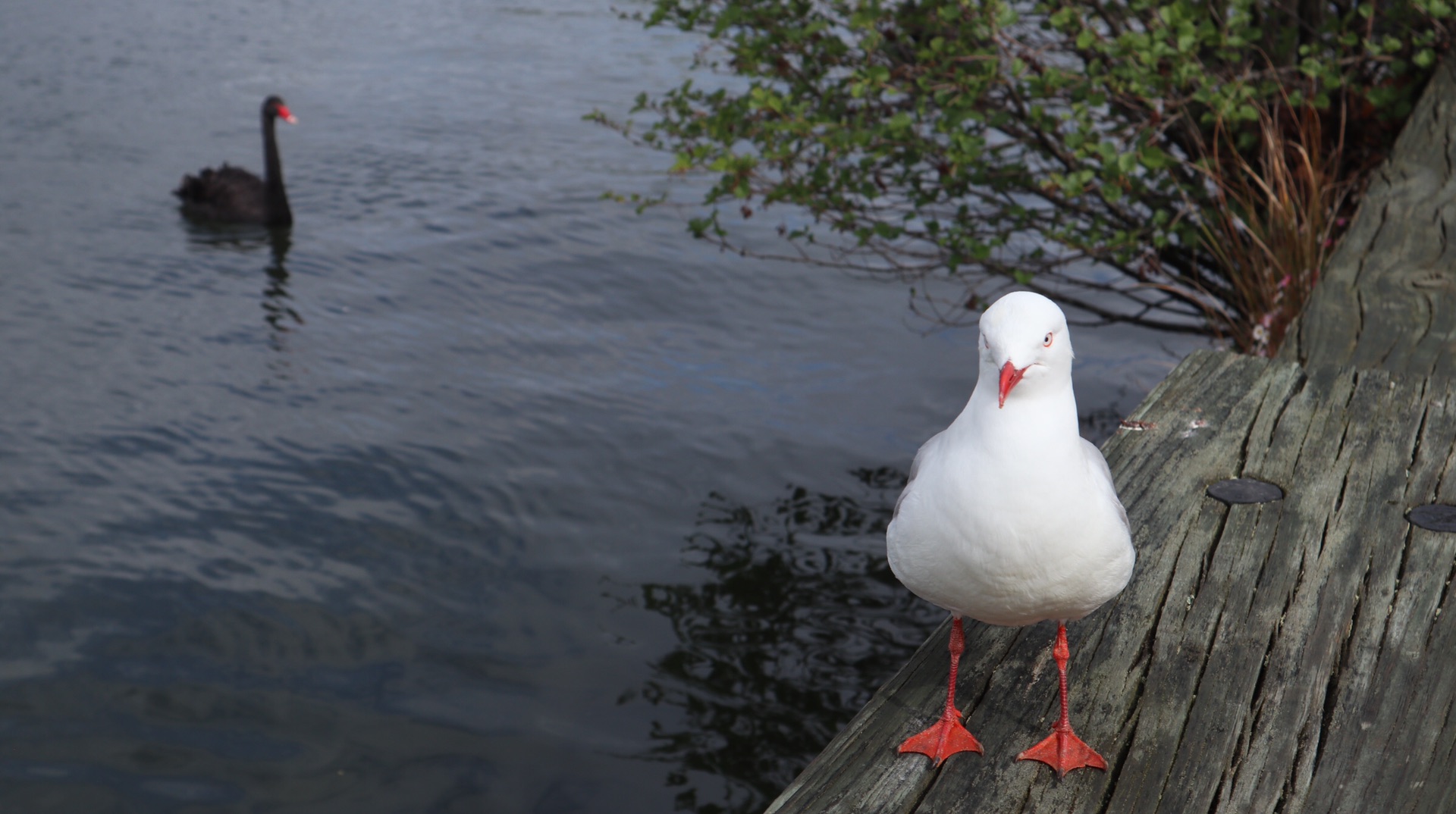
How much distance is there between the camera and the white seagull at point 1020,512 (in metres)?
2.16

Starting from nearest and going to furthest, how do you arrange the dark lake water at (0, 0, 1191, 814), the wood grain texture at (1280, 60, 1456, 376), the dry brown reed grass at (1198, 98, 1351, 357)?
the wood grain texture at (1280, 60, 1456, 376) < the dry brown reed grass at (1198, 98, 1351, 357) < the dark lake water at (0, 0, 1191, 814)

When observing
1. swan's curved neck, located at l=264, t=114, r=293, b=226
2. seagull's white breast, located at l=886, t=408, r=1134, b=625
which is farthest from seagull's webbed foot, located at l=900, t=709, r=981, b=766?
swan's curved neck, located at l=264, t=114, r=293, b=226

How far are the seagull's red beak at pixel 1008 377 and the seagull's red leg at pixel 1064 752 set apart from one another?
609 mm

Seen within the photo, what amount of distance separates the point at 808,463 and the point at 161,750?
4.30m

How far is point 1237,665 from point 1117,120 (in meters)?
4.55

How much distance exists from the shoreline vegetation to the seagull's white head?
308cm

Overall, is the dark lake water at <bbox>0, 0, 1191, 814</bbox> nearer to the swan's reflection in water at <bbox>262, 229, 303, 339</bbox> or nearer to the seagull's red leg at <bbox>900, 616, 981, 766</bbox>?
the swan's reflection in water at <bbox>262, 229, 303, 339</bbox>

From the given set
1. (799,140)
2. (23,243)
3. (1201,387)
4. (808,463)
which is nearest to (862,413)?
(808,463)

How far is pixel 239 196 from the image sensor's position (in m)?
11.7

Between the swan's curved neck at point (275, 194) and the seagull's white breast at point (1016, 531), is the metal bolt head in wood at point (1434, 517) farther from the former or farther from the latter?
the swan's curved neck at point (275, 194)

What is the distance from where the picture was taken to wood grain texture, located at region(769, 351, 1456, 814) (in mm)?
2186

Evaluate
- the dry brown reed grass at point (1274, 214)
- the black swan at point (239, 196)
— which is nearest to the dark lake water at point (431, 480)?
the black swan at point (239, 196)

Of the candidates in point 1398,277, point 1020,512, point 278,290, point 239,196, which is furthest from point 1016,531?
point 239,196

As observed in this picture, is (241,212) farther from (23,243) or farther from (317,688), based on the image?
(317,688)
